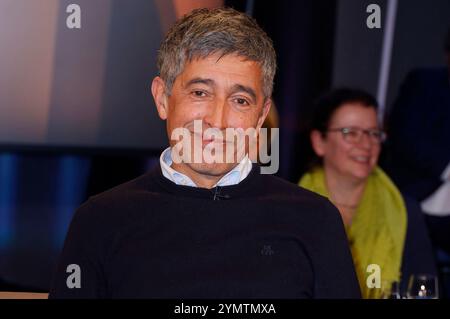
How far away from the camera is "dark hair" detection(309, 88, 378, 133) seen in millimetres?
3320

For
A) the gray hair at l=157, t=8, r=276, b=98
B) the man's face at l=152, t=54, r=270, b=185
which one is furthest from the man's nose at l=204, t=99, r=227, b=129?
the gray hair at l=157, t=8, r=276, b=98

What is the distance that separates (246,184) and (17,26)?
7.18 feet

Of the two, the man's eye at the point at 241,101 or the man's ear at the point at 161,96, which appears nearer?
the man's eye at the point at 241,101

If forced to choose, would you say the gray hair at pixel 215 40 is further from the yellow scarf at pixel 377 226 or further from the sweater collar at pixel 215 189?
the yellow scarf at pixel 377 226

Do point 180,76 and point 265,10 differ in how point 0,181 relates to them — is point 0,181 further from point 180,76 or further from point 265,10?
point 180,76

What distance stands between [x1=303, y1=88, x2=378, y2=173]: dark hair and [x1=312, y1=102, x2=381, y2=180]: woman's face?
0.02m

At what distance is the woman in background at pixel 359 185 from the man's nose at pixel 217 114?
5.43 feet

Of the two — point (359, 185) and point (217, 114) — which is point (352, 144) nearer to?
point (359, 185)

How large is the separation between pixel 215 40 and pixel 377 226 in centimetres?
188

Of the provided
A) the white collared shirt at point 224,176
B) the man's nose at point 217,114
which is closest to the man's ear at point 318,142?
the white collared shirt at point 224,176

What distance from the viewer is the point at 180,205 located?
5.52 feet

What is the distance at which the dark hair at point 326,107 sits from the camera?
332 cm

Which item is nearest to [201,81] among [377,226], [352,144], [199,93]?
[199,93]

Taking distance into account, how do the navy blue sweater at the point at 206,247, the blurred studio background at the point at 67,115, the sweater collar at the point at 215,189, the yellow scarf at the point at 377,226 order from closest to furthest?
the navy blue sweater at the point at 206,247
the sweater collar at the point at 215,189
the yellow scarf at the point at 377,226
the blurred studio background at the point at 67,115
